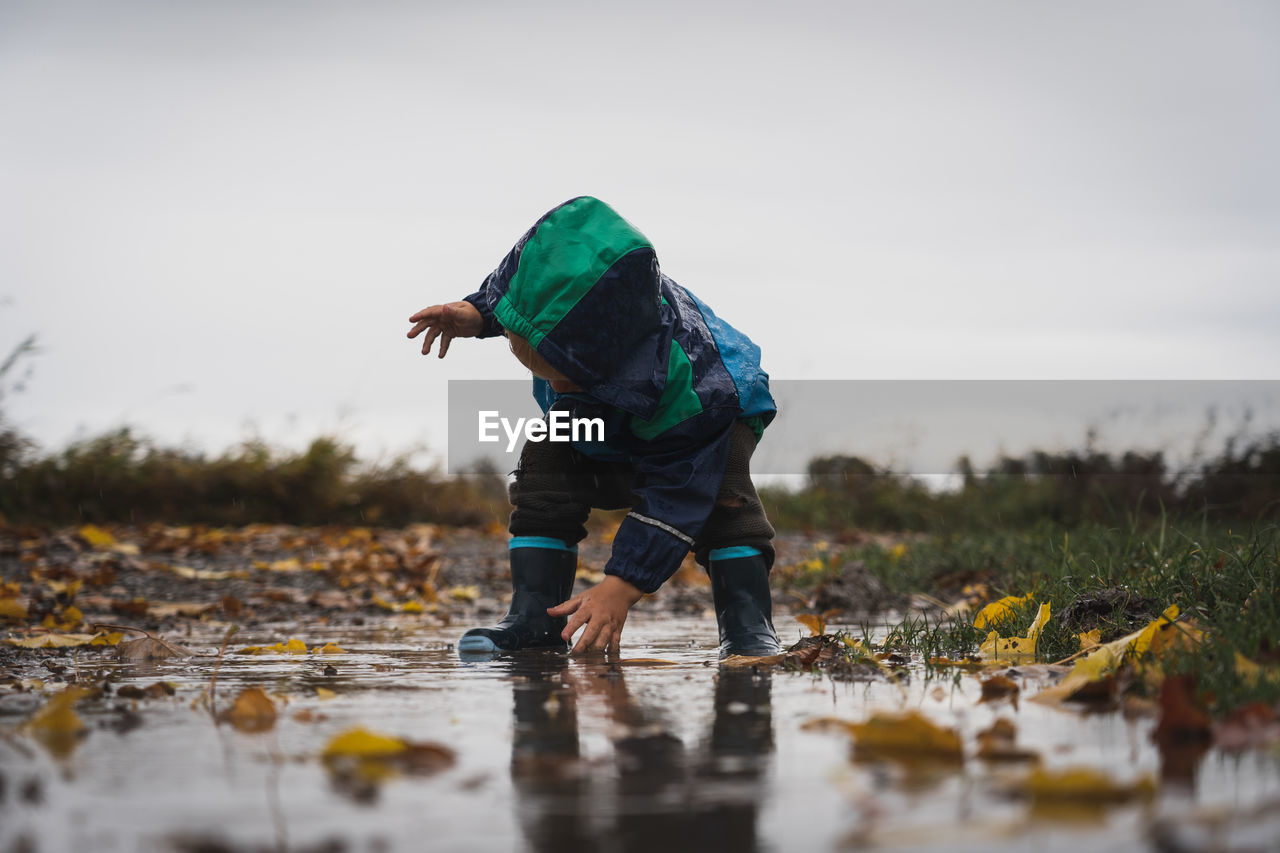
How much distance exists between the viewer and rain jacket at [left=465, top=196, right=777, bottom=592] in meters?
2.69

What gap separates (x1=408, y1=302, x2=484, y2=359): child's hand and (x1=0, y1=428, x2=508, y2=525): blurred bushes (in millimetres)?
8271

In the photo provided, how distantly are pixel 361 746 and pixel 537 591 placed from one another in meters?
1.82

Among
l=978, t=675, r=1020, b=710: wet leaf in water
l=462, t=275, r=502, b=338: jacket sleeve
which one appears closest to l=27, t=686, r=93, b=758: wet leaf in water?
l=978, t=675, r=1020, b=710: wet leaf in water

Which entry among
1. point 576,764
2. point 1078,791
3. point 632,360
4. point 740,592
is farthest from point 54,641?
point 1078,791

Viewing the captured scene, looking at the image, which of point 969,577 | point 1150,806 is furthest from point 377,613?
point 1150,806

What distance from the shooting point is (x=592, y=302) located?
2.67 metres

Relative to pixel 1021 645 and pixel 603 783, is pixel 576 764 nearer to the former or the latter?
pixel 603 783

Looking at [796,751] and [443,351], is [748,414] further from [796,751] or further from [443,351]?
[796,751]

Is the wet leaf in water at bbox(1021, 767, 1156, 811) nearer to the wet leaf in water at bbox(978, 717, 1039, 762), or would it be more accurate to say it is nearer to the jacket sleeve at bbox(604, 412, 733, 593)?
the wet leaf in water at bbox(978, 717, 1039, 762)

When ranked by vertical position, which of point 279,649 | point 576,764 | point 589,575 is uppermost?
point 576,764

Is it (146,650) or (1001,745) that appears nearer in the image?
(1001,745)

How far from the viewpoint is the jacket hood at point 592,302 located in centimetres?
267

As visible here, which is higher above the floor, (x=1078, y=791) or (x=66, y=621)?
(x=1078, y=791)

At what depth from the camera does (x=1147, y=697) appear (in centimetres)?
177
